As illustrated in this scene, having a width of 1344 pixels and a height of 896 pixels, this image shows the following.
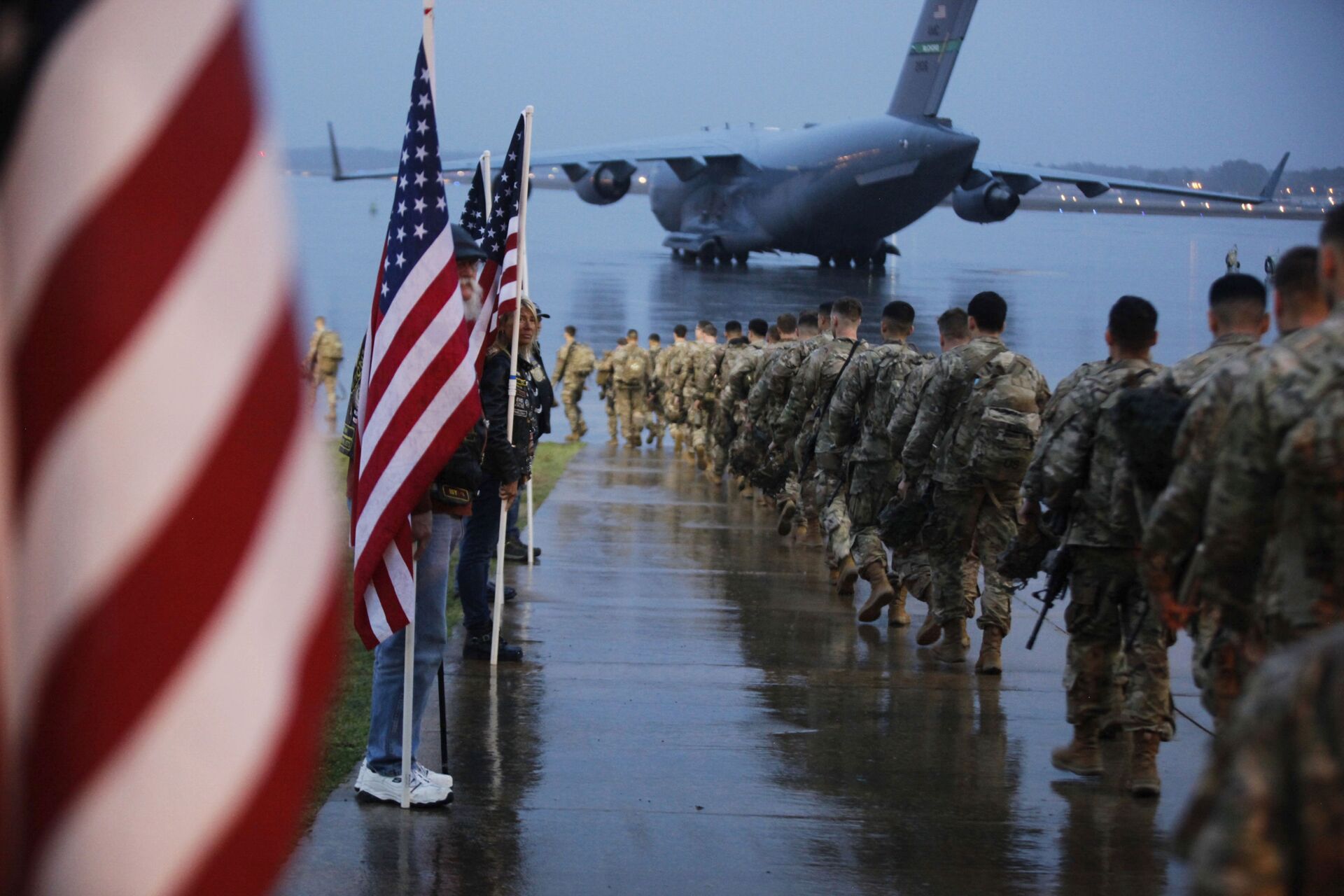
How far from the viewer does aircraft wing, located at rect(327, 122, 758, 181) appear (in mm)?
53625

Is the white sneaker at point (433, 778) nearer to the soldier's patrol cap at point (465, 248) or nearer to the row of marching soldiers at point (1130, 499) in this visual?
the soldier's patrol cap at point (465, 248)

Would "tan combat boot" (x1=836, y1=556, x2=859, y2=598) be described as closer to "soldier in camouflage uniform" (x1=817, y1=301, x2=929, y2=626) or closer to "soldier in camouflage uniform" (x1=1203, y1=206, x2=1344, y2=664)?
"soldier in camouflage uniform" (x1=817, y1=301, x2=929, y2=626)

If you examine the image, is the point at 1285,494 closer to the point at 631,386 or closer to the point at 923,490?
the point at 923,490

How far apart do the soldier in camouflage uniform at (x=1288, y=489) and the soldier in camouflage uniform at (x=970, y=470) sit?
4.15m

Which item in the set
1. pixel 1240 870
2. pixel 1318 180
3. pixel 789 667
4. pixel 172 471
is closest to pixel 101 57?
pixel 172 471

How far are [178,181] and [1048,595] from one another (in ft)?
19.4

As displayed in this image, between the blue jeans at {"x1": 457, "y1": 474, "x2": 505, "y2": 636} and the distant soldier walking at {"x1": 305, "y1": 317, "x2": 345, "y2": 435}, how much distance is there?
1843 cm

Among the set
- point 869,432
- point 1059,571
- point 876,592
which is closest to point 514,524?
point 869,432

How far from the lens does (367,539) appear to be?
5645mm

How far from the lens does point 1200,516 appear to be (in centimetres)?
470

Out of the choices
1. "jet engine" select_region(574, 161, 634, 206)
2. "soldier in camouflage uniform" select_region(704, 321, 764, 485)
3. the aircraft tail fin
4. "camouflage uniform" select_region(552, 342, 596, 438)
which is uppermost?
the aircraft tail fin

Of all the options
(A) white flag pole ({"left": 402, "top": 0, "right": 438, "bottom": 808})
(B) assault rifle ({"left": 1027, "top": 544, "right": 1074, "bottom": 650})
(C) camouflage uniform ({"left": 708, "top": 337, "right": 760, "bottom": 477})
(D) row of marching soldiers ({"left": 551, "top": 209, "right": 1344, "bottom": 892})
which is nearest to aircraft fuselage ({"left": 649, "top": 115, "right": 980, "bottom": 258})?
(C) camouflage uniform ({"left": 708, "top": 337, "right": 760, "bottom": 477})

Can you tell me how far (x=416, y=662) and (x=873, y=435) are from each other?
530 cm

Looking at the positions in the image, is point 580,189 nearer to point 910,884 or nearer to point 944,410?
point 944,410
